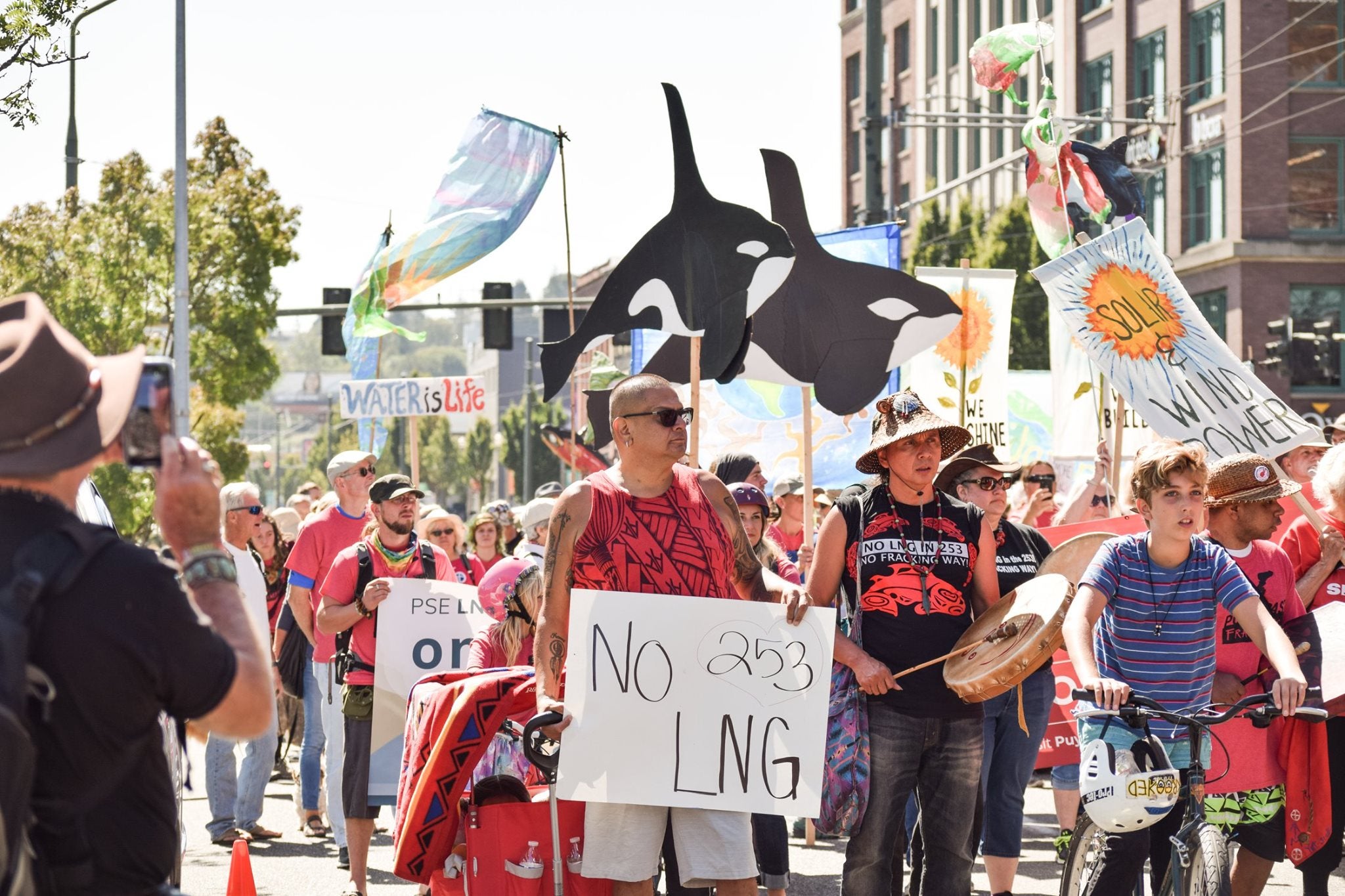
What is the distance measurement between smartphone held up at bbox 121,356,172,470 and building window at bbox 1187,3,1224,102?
39.5 meters

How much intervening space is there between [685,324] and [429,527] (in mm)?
4029

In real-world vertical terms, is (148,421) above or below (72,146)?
below

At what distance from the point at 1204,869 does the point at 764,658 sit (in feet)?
4.99

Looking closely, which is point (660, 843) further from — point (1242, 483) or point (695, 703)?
point (1242, 483)

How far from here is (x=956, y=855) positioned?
5.86 metres

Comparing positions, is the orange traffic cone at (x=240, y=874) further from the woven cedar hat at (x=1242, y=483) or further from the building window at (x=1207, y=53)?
the building window at (x=1207, y=53)

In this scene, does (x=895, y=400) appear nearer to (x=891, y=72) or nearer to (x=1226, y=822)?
(x=1226, y=822)

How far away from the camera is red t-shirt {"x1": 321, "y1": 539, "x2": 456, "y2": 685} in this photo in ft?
26.4

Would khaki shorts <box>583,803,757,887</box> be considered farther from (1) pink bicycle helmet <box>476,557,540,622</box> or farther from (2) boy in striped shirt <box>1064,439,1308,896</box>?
(1) pink bicycle helmet <box>476,557,540,622</box>

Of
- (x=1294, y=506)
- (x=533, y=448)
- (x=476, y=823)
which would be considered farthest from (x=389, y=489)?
(x=533, y=448)

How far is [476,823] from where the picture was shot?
217 inches

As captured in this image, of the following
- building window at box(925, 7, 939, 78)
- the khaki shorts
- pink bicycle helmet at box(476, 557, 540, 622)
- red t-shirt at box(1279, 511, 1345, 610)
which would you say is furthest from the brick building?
the khaki shorts

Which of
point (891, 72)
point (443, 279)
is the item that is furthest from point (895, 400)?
point (891, 72)

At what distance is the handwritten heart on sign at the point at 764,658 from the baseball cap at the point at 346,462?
424 cm
